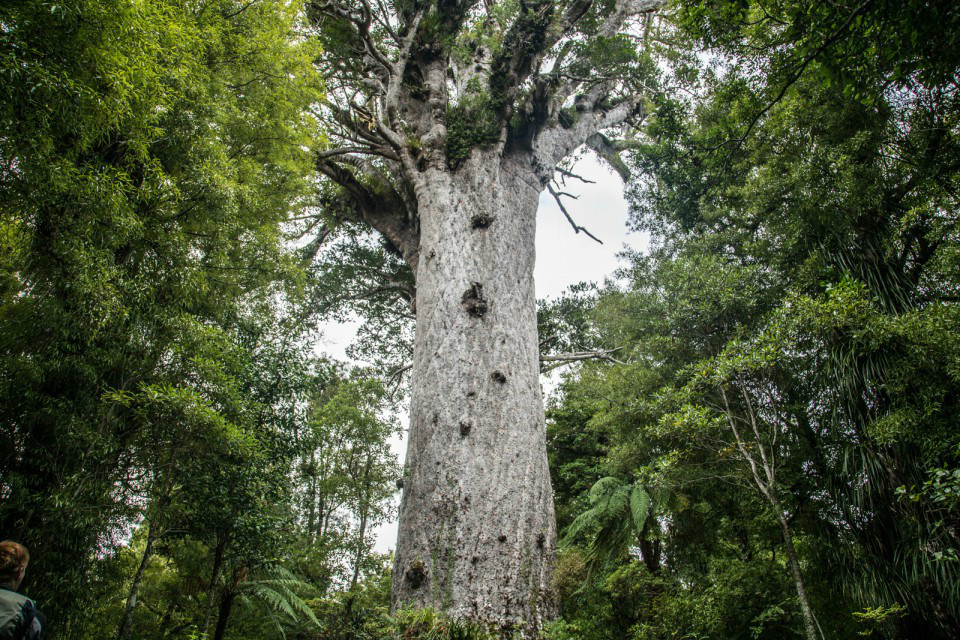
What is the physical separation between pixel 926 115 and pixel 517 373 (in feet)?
14.4

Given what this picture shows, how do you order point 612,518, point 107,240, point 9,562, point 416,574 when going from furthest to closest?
point 612,518 < point 416,574 < point 107,240 < point 9,562

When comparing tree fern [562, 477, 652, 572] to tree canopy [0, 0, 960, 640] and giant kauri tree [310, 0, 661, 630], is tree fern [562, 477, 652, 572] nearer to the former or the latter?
tree canopy [0, 0, 960, 640]

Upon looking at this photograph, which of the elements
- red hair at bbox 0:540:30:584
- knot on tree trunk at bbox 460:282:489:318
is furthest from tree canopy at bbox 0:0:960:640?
red hair at bbox 0:540:30:584

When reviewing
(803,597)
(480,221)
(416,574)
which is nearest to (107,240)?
(416,574)

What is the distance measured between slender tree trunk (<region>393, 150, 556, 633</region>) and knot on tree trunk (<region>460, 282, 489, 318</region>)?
0.04ft

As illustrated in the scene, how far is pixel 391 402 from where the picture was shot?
34.4 ft

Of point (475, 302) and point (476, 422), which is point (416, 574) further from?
point (475, 302)

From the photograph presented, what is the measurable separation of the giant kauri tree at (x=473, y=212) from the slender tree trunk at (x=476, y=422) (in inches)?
0.5

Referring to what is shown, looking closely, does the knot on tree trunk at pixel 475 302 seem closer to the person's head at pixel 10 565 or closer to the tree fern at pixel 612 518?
the person's head at pixel 10 565

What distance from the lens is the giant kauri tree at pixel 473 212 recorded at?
342 cm

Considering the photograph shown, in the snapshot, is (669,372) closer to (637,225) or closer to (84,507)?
(637,225)

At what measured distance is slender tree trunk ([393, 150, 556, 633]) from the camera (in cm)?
327

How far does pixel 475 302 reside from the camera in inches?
181

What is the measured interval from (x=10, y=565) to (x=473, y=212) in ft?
14.8
